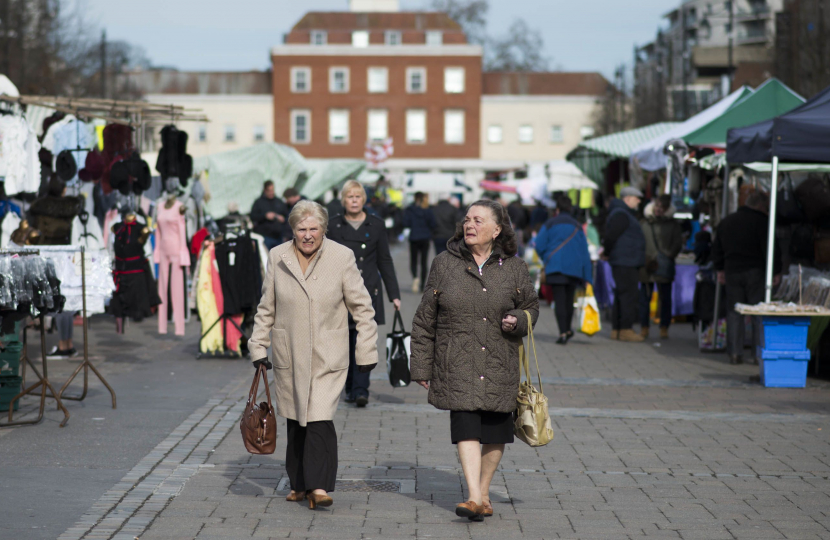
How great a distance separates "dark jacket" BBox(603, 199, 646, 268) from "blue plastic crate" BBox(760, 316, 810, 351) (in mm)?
3443

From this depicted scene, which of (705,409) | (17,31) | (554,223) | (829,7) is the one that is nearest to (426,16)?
(829,7)

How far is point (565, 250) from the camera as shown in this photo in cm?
1345

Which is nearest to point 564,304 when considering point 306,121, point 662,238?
point 662,238

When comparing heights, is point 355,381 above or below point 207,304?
below

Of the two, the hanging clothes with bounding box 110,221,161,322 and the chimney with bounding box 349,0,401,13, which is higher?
the chimney with bounding box 349,0,401,13

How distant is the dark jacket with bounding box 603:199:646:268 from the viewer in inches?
539

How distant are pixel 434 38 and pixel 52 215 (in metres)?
62.5

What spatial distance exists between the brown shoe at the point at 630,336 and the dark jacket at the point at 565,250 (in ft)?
3.57

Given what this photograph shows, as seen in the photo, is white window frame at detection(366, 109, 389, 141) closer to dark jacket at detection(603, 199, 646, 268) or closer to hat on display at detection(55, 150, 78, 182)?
dark jacket at detection(603, 199, 646, 268)

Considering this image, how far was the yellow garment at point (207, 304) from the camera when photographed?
39.2 feet

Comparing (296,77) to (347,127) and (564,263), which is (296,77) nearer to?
(347,127)

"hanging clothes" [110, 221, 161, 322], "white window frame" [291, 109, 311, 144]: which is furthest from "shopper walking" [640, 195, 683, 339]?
"white window frame" [291, 109, 311, 144]

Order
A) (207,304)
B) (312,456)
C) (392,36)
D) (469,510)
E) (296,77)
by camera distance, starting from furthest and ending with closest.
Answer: (392,36) < (296,77) < (207,304) < (312,456) < (469,510)

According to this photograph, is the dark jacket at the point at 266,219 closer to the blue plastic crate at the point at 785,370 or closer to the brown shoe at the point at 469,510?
the blue plastic crate at the point at 785,370
